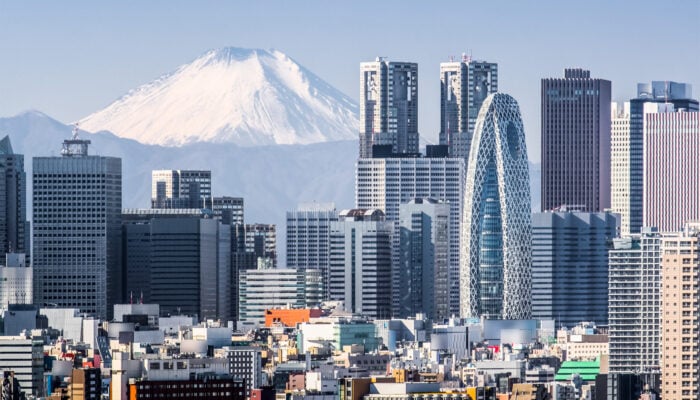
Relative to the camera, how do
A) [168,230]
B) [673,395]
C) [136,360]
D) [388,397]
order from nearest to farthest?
[388,397] → [136,360] → [673,395] → [168,230]

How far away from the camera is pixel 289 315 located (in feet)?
568

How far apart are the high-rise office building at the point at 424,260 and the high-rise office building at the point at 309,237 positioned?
6080 mm

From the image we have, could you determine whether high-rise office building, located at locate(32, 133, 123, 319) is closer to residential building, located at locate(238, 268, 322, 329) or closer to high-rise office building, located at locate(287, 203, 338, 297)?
residential building, located at locate(238, 268, 322, 329)

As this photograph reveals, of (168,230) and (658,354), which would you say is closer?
(658,354)

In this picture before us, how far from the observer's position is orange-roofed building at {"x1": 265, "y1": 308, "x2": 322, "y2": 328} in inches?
6703

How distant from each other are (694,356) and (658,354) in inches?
165

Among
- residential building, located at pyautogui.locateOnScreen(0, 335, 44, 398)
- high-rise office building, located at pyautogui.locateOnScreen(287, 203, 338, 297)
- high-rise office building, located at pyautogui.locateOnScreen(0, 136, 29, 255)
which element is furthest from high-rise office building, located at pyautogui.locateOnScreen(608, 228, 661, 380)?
high-rise office building, located at pyautogui.locateOnScreen(287, 203, 338, 297)

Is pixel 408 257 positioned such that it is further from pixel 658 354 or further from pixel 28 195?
pixel 658 354

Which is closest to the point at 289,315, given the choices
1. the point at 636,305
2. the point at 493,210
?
the point at 493,210

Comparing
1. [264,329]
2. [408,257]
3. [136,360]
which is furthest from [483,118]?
[136,360]

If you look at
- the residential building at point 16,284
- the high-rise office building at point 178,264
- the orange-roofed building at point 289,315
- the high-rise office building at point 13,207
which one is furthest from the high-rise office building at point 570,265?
the residential building at point 16,284

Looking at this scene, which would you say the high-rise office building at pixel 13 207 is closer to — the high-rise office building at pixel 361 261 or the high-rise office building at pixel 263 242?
the high-rise office building at pixel 263 242

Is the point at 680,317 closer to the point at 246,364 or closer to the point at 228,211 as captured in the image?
the point at 246,364

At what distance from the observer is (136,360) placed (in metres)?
105
